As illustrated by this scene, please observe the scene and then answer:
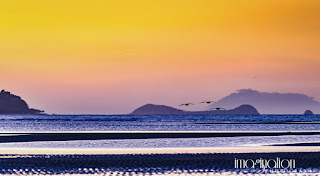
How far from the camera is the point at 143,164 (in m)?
39.8

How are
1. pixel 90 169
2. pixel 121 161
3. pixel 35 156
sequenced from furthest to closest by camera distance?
pixel 35 156 → pixel 121 161 → pixel 90 169

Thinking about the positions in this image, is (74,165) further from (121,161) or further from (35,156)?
(35,156)

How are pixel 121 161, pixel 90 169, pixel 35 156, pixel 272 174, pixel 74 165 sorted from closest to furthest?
pixel 272 174 < pixel 90 169 < pixel 74 165 < pixel 121 161 < pixel 35 156

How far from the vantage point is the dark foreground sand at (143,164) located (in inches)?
1380

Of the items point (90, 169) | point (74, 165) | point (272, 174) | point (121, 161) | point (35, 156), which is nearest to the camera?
point (272, 174)

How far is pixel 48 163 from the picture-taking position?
134ft

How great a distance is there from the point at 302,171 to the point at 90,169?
12111 millimetres

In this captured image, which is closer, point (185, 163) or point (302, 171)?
point (302, 171)

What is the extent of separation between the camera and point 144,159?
43.8 m

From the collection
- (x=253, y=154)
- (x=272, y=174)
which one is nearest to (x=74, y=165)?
(x=272, y=174)

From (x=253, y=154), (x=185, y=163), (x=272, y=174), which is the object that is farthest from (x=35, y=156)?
(x=272, y=174)

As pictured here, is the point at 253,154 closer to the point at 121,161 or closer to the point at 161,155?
the point at 161,155

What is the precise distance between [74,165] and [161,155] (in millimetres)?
10122

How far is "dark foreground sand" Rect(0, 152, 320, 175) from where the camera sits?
35.1 m
